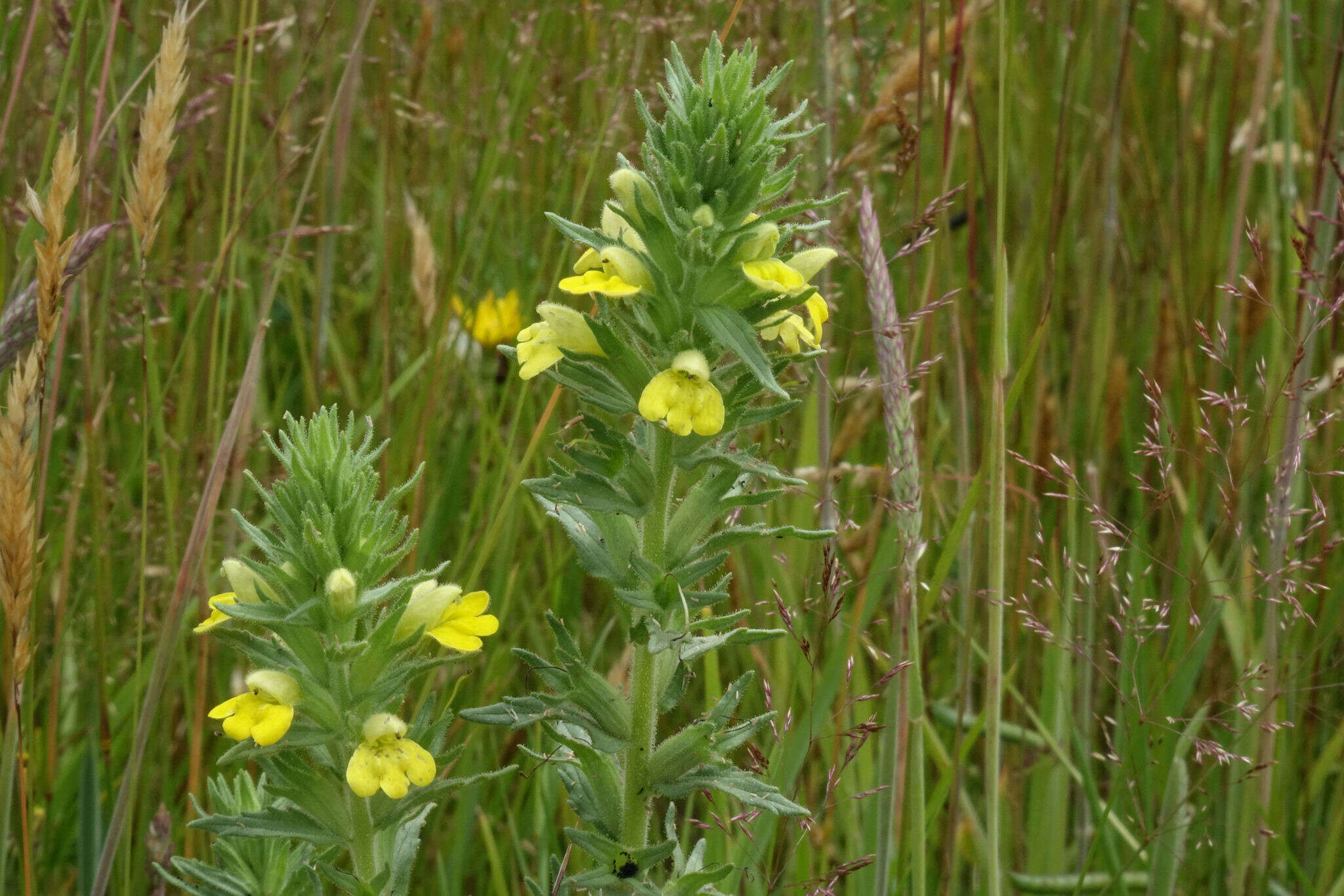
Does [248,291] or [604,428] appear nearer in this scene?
[604,428]

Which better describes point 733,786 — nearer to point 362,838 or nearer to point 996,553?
point 362,838

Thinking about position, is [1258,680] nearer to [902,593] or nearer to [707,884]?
[902,593]

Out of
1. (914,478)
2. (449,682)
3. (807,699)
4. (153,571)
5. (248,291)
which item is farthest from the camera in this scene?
(248,291)

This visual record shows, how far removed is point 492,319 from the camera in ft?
9.73

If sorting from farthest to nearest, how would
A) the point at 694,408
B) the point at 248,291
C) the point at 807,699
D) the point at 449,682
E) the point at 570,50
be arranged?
the point at 570,50, the point at 248,291, the point at 449,682, the point at 807,699, the point at 694,408

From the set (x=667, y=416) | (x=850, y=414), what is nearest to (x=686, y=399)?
(x=667, y=416)

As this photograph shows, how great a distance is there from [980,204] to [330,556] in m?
2.92

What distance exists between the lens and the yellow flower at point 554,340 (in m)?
1.22

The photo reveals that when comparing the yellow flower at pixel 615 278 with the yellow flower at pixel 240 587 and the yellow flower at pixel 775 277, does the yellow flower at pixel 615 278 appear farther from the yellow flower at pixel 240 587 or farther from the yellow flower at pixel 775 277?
the yellow flower at pixel 240 587

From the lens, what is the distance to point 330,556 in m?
1.14

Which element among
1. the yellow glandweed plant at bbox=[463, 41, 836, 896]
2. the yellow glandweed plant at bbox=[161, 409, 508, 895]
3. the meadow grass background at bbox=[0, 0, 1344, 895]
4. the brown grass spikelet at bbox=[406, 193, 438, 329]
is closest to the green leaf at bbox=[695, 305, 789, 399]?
the yellow glandweed plant at bbox=[463, 41, 836, 896]

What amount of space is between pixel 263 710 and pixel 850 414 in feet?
5.30

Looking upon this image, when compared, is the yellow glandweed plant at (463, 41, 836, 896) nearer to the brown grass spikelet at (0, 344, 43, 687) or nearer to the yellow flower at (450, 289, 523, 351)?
the brown grass spikelet at (0, 344, 43, 687)

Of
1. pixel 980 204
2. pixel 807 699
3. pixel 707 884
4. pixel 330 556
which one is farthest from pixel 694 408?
pixel 980 204
